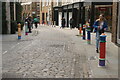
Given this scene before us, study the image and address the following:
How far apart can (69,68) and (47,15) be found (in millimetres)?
48773

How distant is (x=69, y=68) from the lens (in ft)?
25.3

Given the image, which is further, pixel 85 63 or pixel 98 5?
pixel 98 5

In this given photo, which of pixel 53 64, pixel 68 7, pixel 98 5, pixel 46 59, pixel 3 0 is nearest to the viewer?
pixel 53 64

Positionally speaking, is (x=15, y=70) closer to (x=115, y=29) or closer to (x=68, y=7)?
(x=115, y=29)

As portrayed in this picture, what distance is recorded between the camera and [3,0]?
21406 millimetres

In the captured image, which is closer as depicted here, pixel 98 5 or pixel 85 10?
pixel 98 5

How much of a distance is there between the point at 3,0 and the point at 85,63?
14.8 meters

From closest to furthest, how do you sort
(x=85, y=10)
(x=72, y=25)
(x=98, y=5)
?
(x=98, y=5)
(x=85, y=10)
(x=72, y=25)

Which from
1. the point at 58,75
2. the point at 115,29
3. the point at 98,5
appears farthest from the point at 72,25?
the point at 58,75

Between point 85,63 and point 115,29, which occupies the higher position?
point 115,29

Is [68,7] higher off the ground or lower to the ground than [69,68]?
higher

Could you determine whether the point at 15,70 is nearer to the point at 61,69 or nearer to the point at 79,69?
the point at 61,69

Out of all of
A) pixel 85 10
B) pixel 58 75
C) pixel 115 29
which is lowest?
pixel 58 75

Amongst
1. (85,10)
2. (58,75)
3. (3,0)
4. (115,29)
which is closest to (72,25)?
(85,10)
